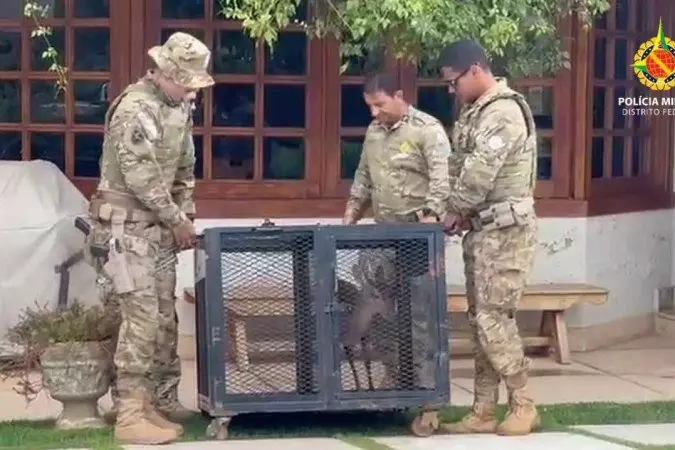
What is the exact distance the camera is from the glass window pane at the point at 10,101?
10391mm

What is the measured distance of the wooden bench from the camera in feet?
33.4

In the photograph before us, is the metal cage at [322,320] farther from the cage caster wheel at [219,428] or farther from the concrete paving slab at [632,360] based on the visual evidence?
the concrete paving slab at [632,360]

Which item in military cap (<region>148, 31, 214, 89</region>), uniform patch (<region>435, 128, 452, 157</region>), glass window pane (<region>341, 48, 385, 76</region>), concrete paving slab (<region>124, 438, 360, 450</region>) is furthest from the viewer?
glass window pane (<region>341, 48, 385, 76</region>)

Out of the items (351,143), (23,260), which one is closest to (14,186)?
(23,260)

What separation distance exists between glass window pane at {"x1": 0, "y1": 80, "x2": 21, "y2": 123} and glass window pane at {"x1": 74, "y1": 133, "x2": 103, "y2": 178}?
448 mm

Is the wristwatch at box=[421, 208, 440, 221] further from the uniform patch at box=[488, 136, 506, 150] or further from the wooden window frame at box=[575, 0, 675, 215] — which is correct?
the wooden window frame at box=[575, 0, 675, 215]

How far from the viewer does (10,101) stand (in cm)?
1041

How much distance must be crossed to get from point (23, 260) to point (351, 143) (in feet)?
8.03

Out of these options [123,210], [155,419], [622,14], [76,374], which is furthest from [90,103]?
[622,14]

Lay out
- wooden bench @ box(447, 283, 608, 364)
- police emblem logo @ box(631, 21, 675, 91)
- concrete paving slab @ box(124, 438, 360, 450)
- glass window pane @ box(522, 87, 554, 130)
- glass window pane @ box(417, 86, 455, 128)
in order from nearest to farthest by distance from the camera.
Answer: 1. concrete paving slab @ box(124, 438, 360, 450)
2. wooden bench @ box(447, 283, 608, 364)
3. glass window pane @ box(417, 86, 455, 128)
4. glass window pane @ box(522, 87, 554, 130)
5. police emblem logo @ box(631, 21, 675, 91)

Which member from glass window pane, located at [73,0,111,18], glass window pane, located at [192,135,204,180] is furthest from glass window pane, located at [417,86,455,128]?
glass window pane, located at [73,0,111,18]

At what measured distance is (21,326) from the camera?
8.04 metres

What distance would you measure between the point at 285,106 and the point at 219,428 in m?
3.41

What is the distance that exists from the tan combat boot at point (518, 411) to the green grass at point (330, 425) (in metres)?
0.25
